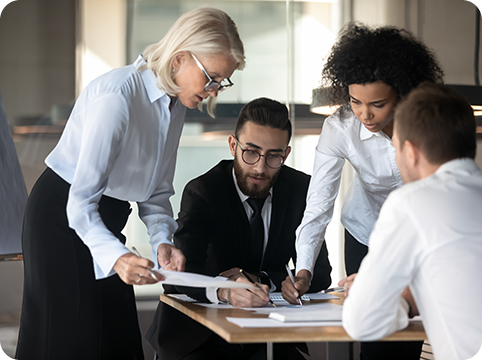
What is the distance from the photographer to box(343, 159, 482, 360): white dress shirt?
916mm

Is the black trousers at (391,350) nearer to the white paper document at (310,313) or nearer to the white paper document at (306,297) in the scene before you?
the white paper document at (306,297)

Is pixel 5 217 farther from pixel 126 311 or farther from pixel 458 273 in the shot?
pixel 458 273

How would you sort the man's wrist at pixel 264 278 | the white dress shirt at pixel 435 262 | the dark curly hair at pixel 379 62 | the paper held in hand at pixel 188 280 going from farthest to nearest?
the man's wrist at pixel 264 278 < the dark curly hair at pixel 379 62 < the paper held in hand at pixel 188 280 < the white dress shirt at pixel 435 262

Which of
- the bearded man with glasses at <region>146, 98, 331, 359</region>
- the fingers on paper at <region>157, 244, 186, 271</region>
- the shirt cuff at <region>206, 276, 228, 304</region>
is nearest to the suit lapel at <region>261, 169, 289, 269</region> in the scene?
the bearded man with glasses at <region>146, 98, 331, 359</region>

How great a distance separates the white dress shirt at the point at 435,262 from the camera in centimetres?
92

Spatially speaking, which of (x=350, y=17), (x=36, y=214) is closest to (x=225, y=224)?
(x=36, y=214)

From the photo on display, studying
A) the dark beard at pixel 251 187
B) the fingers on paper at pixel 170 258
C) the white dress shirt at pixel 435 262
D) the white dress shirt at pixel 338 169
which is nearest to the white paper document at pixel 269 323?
the white dress shirt at pixel 435 262

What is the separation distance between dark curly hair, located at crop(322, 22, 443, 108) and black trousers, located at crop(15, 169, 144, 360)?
1.00 meters

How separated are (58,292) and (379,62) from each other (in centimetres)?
129

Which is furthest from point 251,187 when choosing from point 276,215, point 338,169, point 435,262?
point 435,262

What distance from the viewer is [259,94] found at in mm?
3604

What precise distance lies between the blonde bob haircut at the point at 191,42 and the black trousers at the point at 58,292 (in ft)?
1.47

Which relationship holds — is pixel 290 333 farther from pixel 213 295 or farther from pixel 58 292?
pixel 58 292

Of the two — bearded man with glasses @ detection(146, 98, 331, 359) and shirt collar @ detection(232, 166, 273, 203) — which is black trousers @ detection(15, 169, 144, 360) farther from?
shirt collar @ detection(232, 166, 273, 203)
